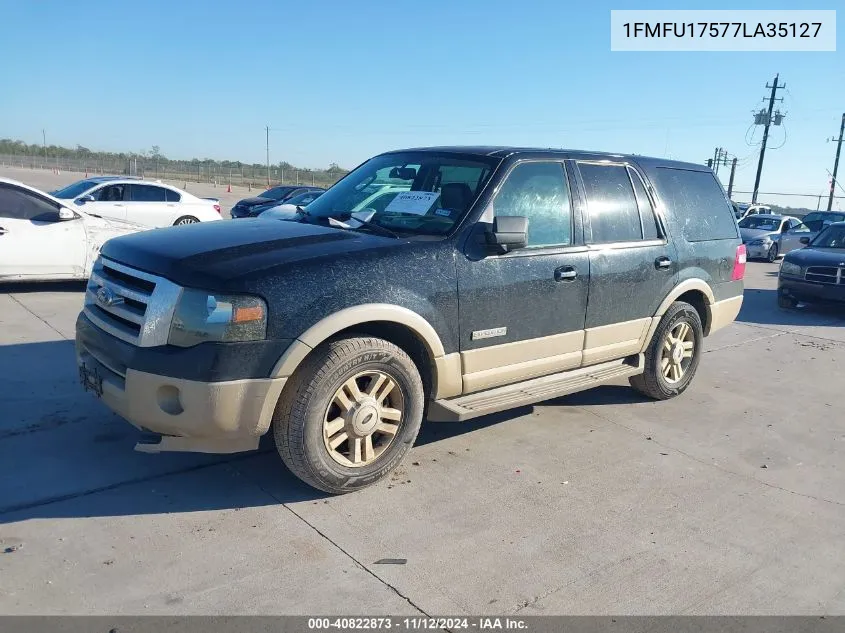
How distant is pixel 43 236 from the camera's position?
9016mm

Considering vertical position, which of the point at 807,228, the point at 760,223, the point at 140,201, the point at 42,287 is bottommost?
the point at 42,287

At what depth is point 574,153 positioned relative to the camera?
5.23 meters

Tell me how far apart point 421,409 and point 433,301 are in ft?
2.14

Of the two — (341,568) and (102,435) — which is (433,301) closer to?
(341,568)

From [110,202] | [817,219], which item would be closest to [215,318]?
[110,202]

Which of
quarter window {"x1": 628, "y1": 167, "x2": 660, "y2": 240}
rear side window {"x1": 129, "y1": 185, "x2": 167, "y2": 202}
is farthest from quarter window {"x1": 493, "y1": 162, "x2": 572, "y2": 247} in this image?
rear side window {"x1": 129, "y1": 185, "x2": 167, "y2": 202}

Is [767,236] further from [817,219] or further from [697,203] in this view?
[697,203]

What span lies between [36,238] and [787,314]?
11.0 metres

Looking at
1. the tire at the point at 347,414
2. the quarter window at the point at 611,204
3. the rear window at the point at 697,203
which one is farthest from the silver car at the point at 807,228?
the tire at the point at 347,414

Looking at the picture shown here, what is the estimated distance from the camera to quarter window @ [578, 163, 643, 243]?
5.18 m

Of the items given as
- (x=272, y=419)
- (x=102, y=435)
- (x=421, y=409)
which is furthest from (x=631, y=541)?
(x=102, y=435)

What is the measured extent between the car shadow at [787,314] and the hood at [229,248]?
8.11 m
